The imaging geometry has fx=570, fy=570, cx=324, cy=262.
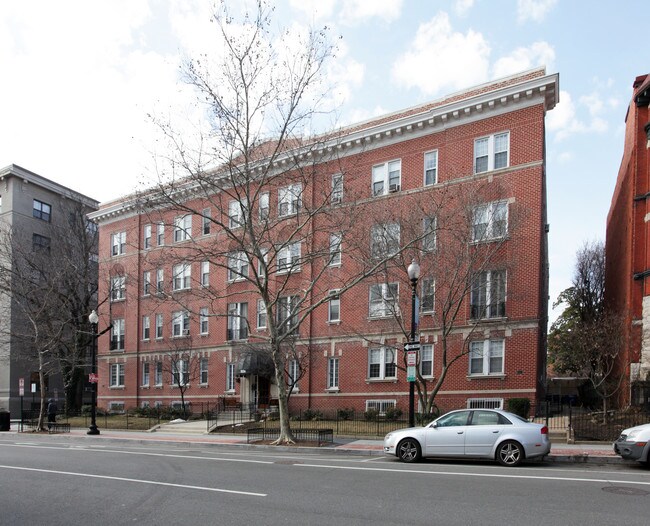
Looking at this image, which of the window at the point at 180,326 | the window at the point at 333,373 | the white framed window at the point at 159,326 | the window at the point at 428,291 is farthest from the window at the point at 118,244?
the window at the point at 428,291

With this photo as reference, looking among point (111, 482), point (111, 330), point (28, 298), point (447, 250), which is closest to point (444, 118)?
point (447, 250)

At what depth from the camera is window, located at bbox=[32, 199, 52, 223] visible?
50612mm

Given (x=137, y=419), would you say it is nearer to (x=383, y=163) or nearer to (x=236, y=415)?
(x=236, y=415)

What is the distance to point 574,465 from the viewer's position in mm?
13500

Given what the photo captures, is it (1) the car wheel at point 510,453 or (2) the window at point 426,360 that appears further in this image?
(2) the window at point 426,360

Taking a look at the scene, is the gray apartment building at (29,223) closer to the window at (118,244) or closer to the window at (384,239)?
the window at (118,244)

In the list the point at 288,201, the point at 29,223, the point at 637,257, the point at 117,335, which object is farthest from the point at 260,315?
the point at 29,223

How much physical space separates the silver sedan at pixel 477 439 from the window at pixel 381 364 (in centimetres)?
1576

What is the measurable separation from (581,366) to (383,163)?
48.5ft

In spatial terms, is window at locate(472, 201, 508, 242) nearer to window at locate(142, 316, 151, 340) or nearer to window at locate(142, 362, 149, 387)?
window at locate(142, 316, 151, 340)

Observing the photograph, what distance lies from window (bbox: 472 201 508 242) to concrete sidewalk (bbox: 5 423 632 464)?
30.4 feet

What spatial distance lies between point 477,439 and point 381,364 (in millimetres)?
17230

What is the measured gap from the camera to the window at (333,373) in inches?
1263

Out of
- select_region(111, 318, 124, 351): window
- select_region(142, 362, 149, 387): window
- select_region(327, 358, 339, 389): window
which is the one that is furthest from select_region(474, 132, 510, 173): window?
select_region(111, 318, 124, 351): window
